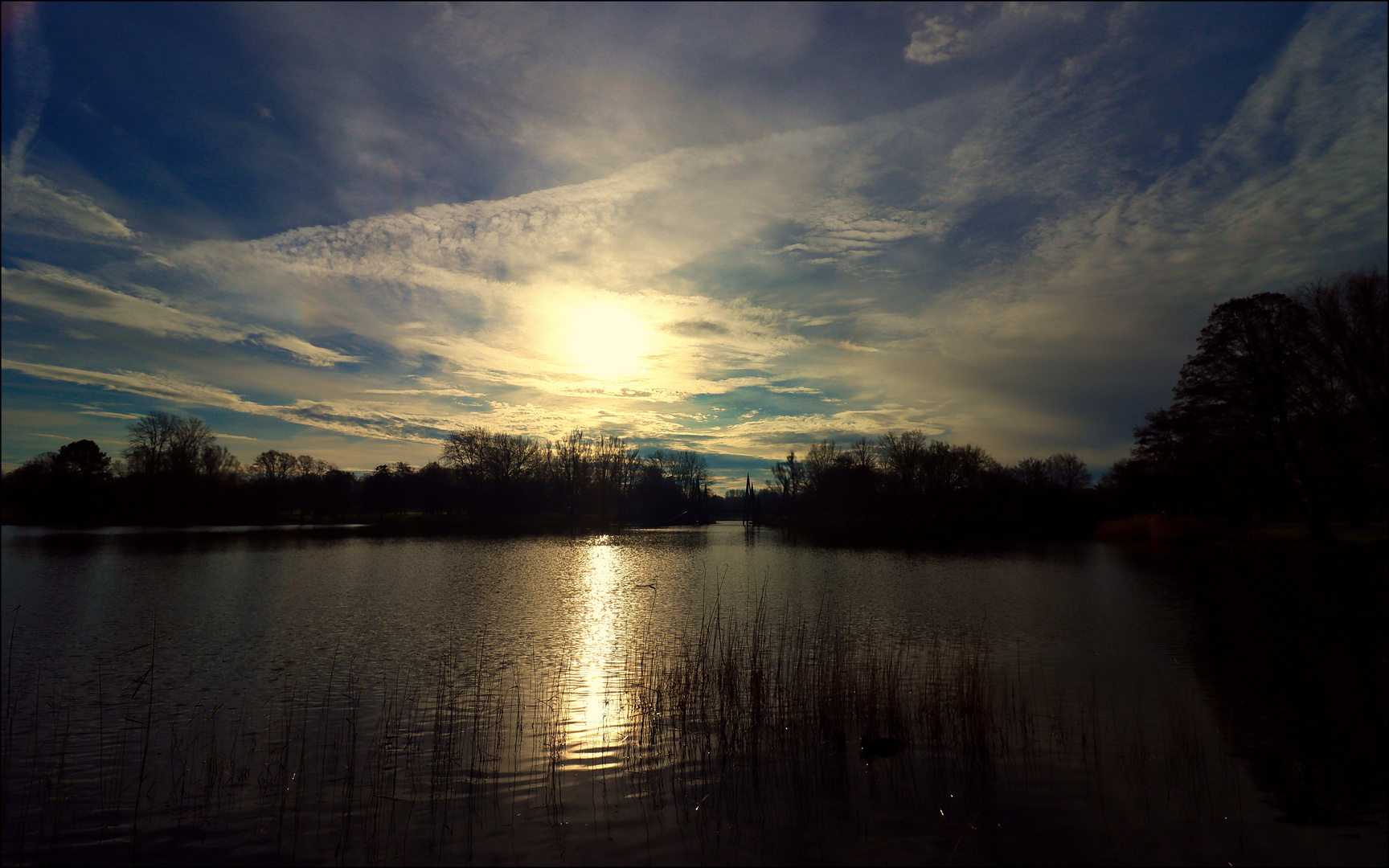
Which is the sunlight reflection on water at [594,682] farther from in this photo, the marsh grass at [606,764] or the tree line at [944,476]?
Result: the tree line at [944,476]

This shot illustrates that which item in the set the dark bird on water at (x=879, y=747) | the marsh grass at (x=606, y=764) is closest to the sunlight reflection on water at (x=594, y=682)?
the marsh grass at (x=606, y=764)

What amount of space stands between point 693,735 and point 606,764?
1.51 m

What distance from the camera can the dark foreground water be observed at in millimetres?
5957

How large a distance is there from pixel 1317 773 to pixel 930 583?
55.6 feet

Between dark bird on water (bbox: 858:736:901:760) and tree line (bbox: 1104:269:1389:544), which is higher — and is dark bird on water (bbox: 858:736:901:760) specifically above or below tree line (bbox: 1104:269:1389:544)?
below

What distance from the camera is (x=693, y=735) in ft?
28.5

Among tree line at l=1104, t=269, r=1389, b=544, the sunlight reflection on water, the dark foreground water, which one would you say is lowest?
the sunlight reflection on water

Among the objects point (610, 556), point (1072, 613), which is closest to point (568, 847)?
point (1072, 613)

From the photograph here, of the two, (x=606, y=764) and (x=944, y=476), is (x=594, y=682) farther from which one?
(x=944, y=476)

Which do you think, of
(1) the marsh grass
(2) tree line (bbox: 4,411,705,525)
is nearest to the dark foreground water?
(1) the marsh grass

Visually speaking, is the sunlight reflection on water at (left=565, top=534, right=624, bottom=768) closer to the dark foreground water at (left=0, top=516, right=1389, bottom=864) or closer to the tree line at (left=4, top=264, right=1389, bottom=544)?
the dark foreground water at (left=0, top=516, right=1389, bottom=864)

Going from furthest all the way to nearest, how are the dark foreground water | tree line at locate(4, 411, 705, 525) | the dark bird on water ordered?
tree line at locate(4, 411, 705, 525) → the dark bird on water → the dark foreground water

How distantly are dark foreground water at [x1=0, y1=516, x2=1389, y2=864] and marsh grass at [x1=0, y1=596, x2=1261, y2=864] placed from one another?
4cm

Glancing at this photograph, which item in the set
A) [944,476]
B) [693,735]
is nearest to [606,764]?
[693,735]
